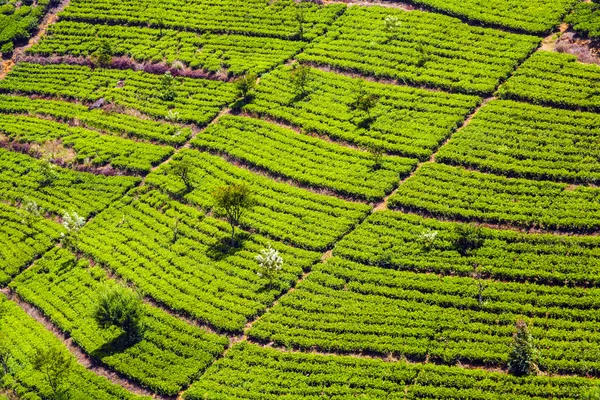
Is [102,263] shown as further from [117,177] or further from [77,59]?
[77,59]

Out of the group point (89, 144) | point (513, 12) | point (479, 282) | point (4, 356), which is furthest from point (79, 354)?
point (513, 12)

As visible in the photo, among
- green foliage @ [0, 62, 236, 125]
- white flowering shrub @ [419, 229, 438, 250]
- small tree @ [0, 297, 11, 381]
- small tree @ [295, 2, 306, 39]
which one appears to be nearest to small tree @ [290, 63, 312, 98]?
green foliage @ [0, 62, 236, 125]

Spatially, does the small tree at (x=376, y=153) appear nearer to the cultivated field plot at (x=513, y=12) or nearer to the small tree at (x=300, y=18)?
the cultivated field plot at (x=513, y=12)

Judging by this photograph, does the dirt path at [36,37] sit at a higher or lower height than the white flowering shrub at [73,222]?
higher

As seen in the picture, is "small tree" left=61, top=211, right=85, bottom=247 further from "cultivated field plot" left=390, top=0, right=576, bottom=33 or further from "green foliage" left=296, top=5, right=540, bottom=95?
"cultivated field plot" left=390, top=0, right=576, bottom=33

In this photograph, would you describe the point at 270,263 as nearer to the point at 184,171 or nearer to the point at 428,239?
the point at 428,239

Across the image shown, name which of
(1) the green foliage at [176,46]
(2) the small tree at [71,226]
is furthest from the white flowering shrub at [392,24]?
(2) the small tree at [71,226]
